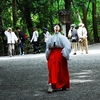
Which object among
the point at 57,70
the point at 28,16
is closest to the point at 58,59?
the point at 57,70

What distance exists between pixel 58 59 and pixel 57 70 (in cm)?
29

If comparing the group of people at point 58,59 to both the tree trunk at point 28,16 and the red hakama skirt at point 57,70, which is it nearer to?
the red hakama skirt at point 57,70

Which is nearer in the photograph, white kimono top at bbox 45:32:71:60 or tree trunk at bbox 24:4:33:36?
white kimono top at bbox 45:32:71:60

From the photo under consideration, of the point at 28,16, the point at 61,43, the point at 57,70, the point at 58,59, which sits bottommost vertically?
the point at 57,70

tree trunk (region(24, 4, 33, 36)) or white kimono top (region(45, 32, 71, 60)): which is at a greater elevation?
tree trunk (region(24, 4, 33, 36))

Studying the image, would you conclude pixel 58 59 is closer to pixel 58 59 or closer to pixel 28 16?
pixel 58 59

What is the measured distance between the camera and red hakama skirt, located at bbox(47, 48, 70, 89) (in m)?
9.57

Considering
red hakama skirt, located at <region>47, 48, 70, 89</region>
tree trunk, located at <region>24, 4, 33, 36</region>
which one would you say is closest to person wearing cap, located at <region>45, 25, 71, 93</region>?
red hakama skirt, located at <region>47, 48, 70, 89</region>

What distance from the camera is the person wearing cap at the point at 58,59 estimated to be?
31.3 ft

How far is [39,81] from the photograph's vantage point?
38.5ft

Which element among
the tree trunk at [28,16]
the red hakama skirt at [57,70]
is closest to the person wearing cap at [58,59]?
the red hakama skirt at [57,70]

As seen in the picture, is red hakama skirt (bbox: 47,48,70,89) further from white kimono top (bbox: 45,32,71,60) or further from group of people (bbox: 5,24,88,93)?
white kimono top (bbox: 45,32,71,60)

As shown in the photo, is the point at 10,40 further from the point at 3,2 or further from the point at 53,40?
the point at 53,40

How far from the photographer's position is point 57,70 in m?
9.58
